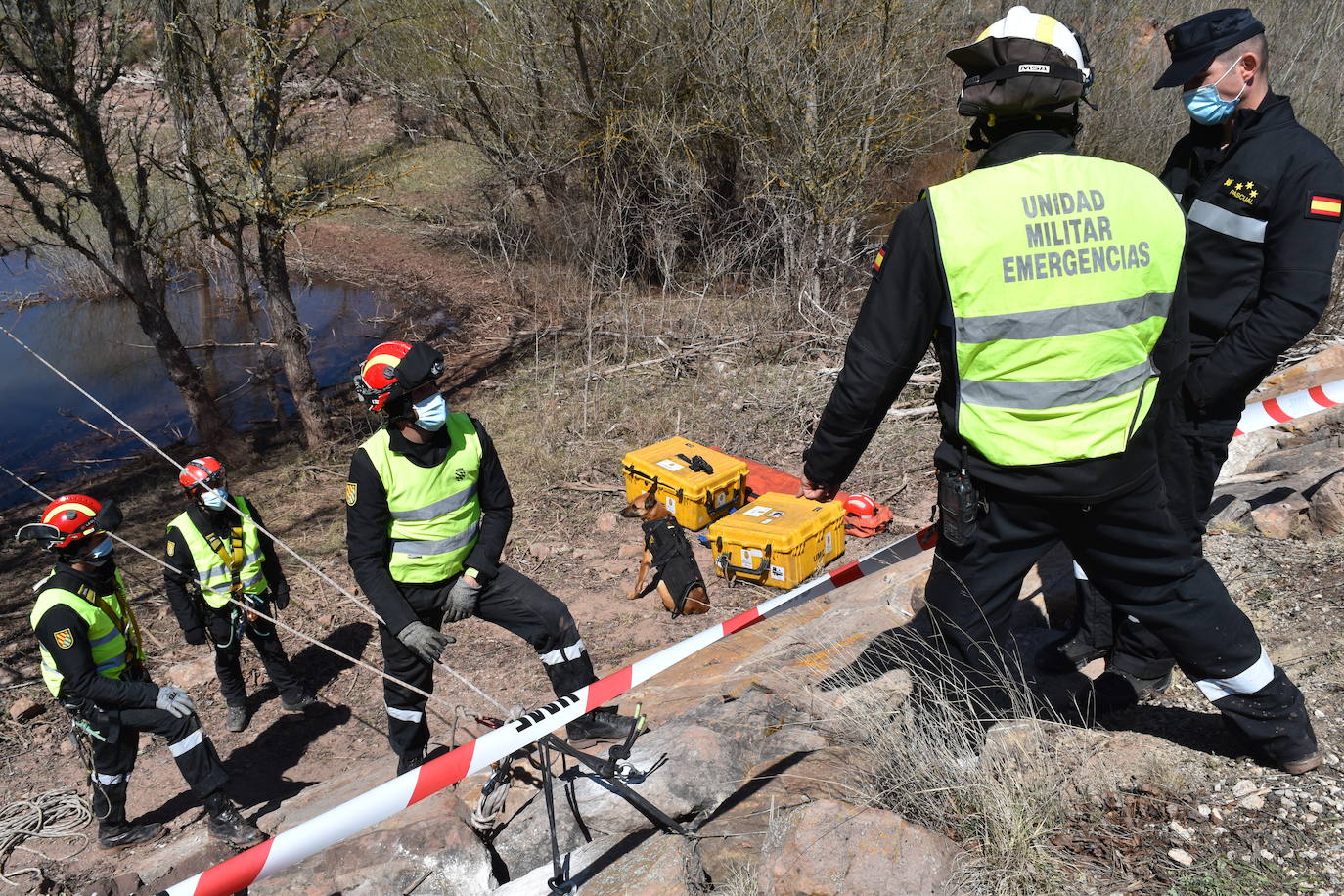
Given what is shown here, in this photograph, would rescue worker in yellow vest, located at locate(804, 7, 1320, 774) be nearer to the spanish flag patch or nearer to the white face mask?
the spanish flag patch

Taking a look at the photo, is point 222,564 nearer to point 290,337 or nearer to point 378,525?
point 378,525

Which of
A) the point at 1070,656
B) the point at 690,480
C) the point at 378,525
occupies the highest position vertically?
the point at 378,525

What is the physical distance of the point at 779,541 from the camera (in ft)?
20.3

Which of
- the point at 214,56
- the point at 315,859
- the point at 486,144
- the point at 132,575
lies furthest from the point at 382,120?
the point at 315,859

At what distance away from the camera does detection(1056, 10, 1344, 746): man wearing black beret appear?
3.01 m

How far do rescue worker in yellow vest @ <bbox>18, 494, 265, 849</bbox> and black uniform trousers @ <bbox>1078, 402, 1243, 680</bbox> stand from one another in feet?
13.5

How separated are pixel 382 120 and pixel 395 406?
2512cm

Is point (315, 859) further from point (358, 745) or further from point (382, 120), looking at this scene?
point (382, 120)

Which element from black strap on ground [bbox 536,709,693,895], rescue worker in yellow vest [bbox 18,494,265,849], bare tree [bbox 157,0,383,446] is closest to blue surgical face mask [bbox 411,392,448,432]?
black strap on ground [bbox 536,709,693,895]

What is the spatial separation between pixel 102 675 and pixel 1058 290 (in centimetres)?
473

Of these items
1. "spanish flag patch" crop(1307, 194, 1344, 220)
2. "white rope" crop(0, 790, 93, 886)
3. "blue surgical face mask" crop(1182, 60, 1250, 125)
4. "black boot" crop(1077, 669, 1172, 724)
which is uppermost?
"blue surgical face mask" crop(1182, 60, 1250, 125)

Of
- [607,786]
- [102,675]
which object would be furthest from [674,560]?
[102,675]

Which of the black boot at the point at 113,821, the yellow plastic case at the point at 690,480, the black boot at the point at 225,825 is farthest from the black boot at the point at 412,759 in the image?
the yellow plastic case at the point at 690,480

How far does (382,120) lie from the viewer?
1027 inches
